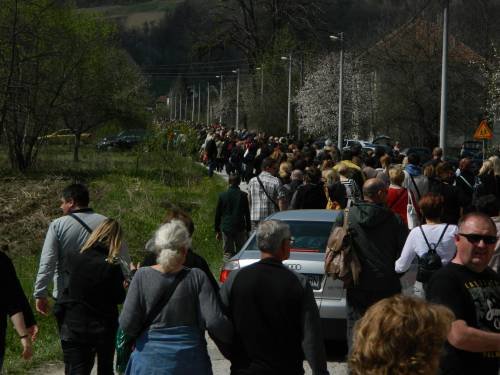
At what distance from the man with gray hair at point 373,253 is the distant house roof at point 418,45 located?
4793 centimetres

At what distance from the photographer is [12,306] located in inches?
253

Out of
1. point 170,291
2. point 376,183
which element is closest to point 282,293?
point 170,291

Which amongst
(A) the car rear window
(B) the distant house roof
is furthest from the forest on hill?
(A) the car rear window

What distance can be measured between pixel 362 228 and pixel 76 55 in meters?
38.3

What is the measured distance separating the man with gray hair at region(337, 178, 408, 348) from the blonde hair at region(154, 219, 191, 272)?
87.2 inches

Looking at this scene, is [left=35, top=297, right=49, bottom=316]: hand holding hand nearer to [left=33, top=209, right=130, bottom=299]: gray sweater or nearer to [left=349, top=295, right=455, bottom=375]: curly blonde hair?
[left=33, top=209, right=130, bottom=299]: gray sweater

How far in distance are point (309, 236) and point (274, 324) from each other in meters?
5.14

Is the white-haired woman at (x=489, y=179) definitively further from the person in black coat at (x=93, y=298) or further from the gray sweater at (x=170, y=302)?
the gray sweater at (x=170, y=302)

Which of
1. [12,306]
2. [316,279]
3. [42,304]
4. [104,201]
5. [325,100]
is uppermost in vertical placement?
[325,100]

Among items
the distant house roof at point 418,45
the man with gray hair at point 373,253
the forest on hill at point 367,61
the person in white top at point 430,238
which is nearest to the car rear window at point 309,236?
the person in white top at point 430,238

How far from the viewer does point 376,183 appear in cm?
835

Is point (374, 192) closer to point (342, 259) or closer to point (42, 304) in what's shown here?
point (342, 259)

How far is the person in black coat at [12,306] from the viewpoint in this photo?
6332mm

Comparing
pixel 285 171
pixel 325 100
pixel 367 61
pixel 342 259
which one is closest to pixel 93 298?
pixel 342 259
